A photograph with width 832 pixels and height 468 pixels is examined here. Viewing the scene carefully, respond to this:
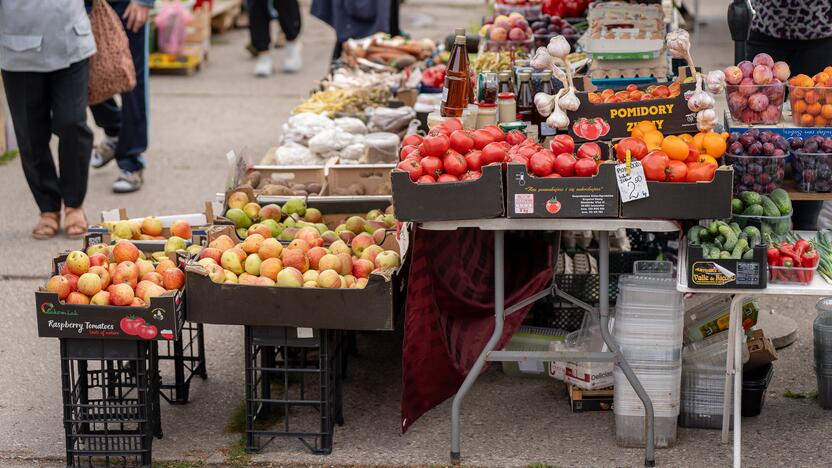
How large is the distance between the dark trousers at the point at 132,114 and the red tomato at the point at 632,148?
4.36 metres

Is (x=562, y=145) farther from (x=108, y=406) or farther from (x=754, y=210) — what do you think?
(x=108, y=406)

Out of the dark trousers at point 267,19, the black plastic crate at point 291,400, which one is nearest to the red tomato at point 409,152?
the black plastic crate at point 291,400

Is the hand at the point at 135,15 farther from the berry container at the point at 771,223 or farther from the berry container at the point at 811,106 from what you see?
the berry container at the point at 771,223

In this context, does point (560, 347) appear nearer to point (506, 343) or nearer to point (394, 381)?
point (506, 343)

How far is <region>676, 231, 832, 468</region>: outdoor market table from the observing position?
158 inches

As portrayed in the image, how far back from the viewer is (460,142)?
14.0 feet

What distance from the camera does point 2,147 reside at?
8.94m

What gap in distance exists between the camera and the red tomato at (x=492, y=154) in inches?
166

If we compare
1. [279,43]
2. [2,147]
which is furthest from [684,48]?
[279,43]

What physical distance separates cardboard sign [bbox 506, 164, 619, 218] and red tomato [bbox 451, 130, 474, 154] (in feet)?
0.93

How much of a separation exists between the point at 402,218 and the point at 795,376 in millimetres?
2026

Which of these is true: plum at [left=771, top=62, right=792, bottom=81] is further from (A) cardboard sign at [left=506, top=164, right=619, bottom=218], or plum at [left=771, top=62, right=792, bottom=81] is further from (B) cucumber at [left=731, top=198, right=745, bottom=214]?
(A) cardboard sign at [left=506, top=164, right=619, bottom=218]

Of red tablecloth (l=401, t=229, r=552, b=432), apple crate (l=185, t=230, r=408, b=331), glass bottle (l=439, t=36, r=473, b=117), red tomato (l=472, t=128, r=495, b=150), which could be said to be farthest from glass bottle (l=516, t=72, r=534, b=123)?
apple crate (l=185, t=230, r=408, b=331)

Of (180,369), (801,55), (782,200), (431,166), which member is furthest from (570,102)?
(180,369)
